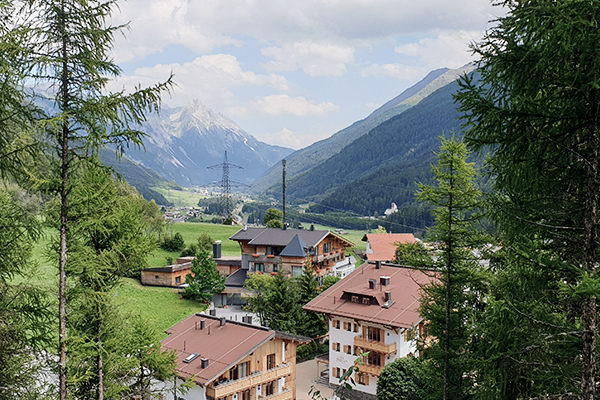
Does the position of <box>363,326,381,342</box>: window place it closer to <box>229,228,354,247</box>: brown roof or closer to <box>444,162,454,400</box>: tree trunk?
<box>444,162,454,400</box>: tree trunk

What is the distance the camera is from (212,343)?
26.9m

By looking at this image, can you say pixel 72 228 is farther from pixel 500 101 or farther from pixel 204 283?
pixel 204 283

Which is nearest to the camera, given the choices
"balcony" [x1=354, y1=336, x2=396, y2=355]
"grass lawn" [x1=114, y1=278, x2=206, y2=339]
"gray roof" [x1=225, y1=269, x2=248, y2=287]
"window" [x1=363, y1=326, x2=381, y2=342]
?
"balcony" [x1=354, y1=336, x2=396, y2=355]

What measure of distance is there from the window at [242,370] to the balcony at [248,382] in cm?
26

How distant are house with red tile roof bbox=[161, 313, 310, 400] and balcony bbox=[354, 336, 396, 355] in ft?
15.2

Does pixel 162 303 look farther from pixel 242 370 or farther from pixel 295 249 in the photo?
pixel 242 370

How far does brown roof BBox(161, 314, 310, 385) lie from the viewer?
24.4 m

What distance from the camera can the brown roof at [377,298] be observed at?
30.9 meters

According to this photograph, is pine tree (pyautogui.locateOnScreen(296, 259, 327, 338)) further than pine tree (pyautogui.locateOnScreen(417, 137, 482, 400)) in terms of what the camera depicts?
Yes

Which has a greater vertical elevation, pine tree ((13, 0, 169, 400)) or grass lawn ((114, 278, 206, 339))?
pine tree ((13, 0, 169, 400))

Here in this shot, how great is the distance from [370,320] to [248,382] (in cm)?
954

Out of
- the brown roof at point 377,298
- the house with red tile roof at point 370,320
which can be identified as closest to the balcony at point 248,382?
the house with red tile roof at point 370,320

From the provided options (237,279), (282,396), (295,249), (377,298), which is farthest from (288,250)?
(282,396)

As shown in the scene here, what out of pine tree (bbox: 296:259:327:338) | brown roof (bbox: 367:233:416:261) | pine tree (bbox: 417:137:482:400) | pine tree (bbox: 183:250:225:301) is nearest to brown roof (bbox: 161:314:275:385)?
pine tree (bbox: 296:259:327:338)
